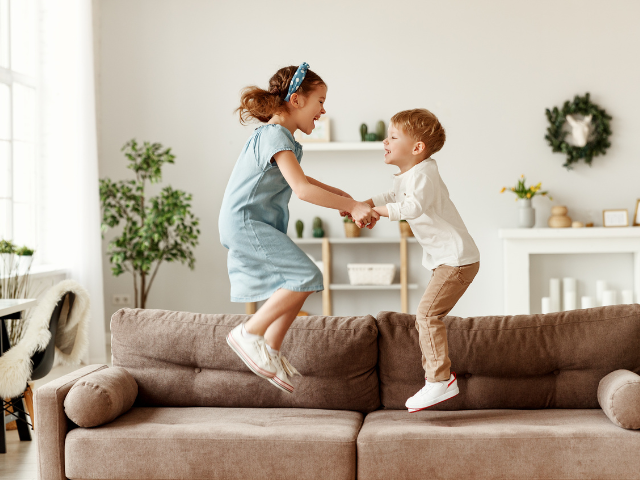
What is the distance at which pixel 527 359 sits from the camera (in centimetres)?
207

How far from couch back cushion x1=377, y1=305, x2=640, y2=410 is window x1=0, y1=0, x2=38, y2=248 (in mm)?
3121

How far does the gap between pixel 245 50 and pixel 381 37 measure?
120cm

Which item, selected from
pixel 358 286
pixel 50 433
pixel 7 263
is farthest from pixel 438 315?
pixel 358 286

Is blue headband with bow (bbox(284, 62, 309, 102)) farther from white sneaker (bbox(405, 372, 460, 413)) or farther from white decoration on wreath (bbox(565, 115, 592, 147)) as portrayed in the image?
white decoration on wreath (bbox(565, 115, 592, 147))

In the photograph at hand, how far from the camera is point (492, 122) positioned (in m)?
5.29

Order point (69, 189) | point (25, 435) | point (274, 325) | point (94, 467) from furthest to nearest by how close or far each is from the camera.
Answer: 1. point (69, 189)
2. point (25, 435)
3. point (274, 325)
4. point (94, 467)

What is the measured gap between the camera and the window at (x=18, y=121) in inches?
163

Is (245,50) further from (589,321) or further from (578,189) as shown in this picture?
(589,321)

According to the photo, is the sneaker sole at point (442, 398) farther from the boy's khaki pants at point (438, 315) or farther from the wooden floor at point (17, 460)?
the wooden floor at point (17, 460)

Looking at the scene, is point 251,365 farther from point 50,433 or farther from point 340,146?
point 340,146

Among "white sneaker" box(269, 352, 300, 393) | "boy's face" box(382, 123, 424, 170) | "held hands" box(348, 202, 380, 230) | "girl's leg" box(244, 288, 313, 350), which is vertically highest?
"boy's face" box(382, 123, 424, 170)

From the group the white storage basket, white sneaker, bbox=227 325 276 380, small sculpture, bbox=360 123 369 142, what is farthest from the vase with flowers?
white sneaker, bbox=227 325 276 380

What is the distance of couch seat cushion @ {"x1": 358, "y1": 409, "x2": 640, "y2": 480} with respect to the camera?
170cm

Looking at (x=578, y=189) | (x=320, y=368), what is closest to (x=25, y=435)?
(x=320, y=368)
